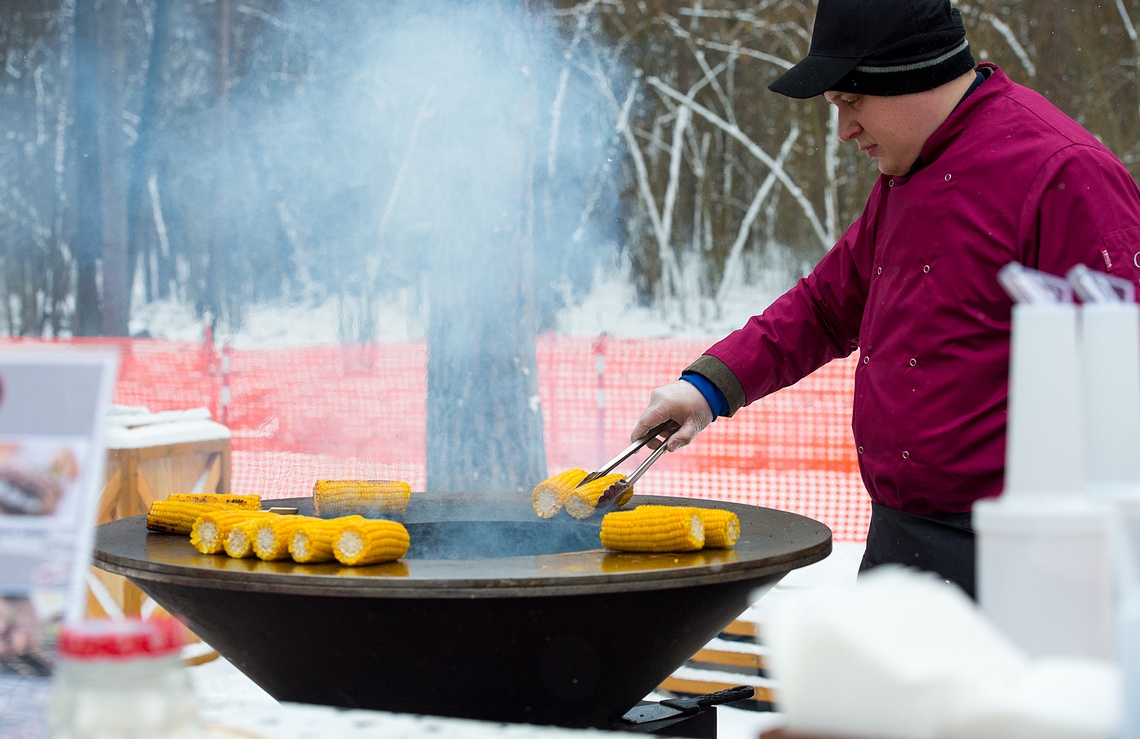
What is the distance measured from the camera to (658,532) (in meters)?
Result: 1.96

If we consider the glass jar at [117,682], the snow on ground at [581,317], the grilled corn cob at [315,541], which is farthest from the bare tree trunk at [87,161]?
the glass jar at [117,682]

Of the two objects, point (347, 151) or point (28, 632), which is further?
point (347, 151)

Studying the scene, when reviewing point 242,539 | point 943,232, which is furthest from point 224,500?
point 943,232

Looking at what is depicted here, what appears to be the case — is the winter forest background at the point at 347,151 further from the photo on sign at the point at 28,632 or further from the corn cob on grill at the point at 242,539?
the photo on sign at the point at 28,632

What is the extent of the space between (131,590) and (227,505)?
2.18 metres

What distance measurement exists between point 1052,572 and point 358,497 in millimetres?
1847

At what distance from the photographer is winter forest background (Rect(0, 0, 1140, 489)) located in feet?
33.6

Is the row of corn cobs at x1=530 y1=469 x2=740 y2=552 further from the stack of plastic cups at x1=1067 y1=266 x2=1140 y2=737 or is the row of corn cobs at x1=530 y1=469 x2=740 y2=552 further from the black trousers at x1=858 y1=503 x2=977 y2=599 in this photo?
the stack of plastic cups at x1=1067 y1=266 x2=1140 y2=737

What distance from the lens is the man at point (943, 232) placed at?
211cm

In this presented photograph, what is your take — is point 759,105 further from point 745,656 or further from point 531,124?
point 745,656

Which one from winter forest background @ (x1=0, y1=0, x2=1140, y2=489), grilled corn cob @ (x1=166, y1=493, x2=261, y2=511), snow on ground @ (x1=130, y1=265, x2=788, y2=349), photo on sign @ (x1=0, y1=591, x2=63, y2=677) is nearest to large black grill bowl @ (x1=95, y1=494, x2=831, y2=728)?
grilled corn cob @ (x1=166, y1=493, x2=261, y2=511)

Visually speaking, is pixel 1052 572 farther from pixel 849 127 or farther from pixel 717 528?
pixel 849 127

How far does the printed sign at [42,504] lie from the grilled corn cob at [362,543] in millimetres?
826

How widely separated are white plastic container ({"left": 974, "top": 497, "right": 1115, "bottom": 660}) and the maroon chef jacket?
135 centimetres
